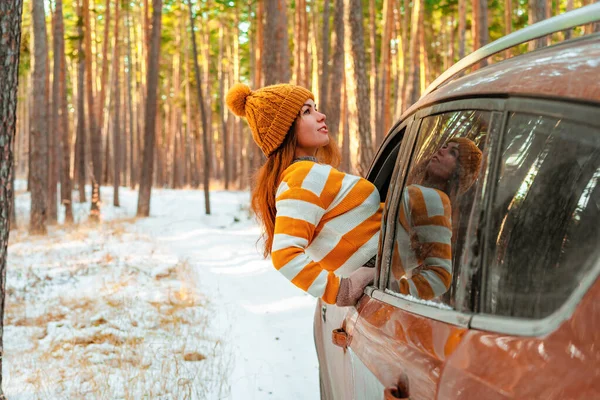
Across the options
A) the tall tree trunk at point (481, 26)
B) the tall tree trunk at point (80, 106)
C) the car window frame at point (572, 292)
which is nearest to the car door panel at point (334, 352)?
the car window frame at point (572, 292)

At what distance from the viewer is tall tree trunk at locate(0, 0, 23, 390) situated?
3.80m

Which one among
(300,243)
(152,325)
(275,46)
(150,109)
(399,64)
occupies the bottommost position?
(152,325)

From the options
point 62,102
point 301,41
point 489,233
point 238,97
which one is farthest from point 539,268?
point 301,41

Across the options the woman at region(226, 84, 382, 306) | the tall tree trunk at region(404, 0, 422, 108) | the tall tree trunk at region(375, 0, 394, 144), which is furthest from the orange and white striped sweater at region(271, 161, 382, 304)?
the tall tree trunk at region(375, 0, 394, 144)

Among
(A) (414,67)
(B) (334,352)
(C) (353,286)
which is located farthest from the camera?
(A) (414,67)

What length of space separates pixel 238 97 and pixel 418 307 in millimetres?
1712

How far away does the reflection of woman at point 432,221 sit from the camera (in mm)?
1586

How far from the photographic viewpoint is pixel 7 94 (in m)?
3.82

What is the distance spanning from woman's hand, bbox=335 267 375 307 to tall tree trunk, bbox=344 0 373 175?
9049mm

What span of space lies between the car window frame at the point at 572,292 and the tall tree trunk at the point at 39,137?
1434cm

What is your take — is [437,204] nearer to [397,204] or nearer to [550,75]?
[397,204]

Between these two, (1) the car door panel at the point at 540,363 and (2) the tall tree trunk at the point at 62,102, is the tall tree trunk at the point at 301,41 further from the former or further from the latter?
(1) the car door panel at the point at 540,363

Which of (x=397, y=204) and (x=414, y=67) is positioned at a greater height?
(x=414, y=67)

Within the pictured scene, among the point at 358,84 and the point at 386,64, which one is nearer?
the point at 358,84
